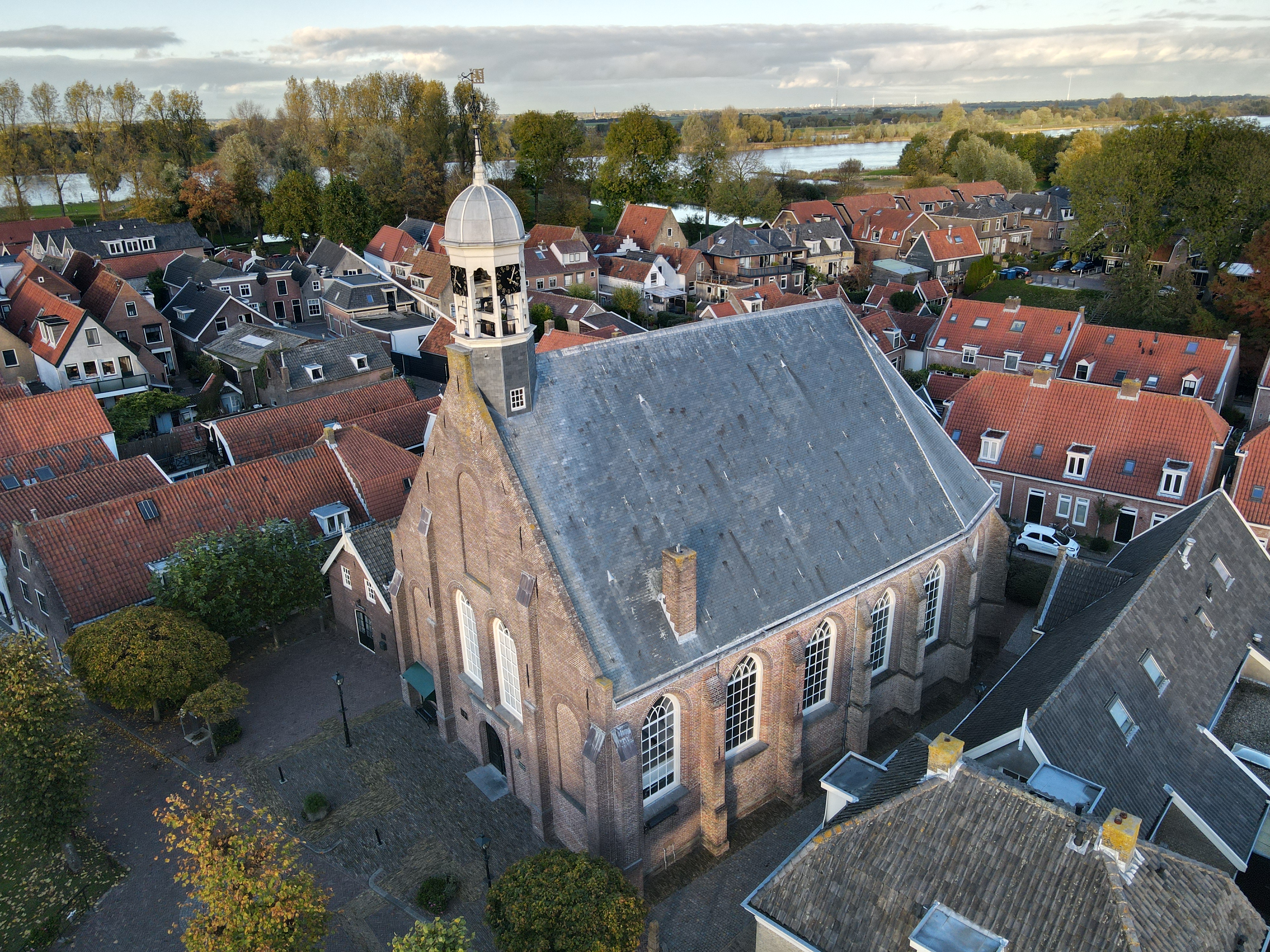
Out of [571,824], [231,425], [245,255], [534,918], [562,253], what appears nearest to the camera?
[534,918]

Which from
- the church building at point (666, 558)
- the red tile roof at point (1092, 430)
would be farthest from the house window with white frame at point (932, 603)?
the red tile roof at point (1092, 430)

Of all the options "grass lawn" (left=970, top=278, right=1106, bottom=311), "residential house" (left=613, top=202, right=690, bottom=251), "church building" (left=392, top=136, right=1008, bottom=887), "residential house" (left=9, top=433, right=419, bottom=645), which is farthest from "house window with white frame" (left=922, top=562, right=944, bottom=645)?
"residential house" (left=613, top=202, right=690, bottom=251)

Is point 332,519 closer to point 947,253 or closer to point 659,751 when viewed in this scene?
point 659,751

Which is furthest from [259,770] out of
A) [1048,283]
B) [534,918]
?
[1048,283]

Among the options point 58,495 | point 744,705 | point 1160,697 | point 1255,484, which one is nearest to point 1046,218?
point 1255,484

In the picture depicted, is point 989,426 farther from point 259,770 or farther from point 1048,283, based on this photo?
point 1048,283

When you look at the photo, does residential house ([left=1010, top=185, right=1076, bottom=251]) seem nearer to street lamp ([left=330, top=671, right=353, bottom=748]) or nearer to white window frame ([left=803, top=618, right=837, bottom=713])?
white window frame ([left=803, top=618, right=837, bottom=713])
